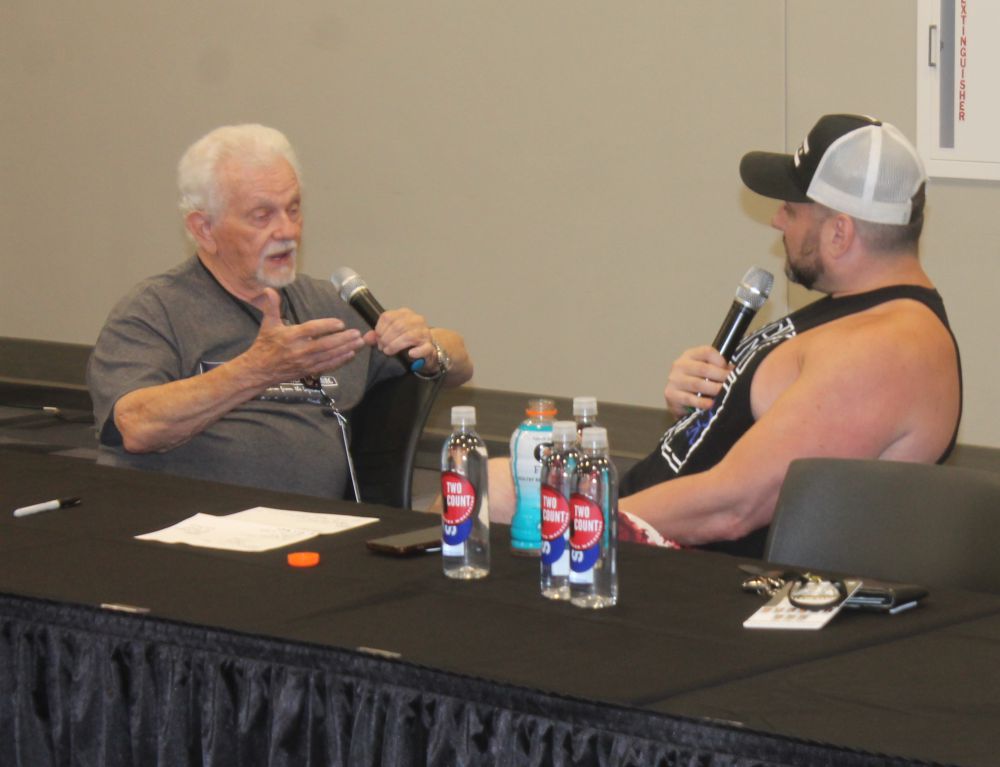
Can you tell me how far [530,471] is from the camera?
2270 millimetres

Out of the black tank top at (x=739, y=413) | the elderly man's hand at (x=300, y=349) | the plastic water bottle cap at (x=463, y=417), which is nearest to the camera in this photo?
the plastic water bottle cap at (x=463, y=417)

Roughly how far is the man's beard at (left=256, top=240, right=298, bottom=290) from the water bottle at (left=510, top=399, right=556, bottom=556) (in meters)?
1.35

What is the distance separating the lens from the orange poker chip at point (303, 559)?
2273mm

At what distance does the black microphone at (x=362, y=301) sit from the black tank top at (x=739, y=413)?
0.58m

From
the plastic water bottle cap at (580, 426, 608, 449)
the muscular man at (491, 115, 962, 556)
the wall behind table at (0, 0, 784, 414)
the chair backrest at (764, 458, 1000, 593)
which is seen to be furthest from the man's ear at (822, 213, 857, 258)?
the wall behind table at (0, 0, 784, 414)

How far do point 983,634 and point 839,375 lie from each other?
0.90 m

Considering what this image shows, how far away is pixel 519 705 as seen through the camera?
173 centimetres

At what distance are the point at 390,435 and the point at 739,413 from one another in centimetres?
90

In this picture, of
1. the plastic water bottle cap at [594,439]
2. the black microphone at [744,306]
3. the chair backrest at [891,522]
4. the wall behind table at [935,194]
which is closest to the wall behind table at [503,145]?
the wall behind table at [935,194]

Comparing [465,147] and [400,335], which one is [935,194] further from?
[400,335]

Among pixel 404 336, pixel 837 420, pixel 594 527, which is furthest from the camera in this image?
pixel 404 336

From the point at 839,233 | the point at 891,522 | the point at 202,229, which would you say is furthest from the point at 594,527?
the point at 202,229

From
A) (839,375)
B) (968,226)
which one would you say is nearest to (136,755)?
(839,375)

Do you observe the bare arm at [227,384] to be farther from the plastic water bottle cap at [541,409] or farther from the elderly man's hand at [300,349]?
the plastic water bottle cap at [541,409]
